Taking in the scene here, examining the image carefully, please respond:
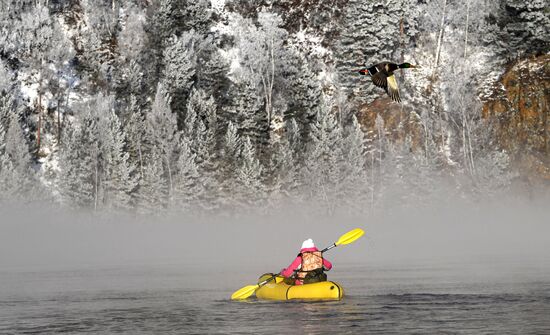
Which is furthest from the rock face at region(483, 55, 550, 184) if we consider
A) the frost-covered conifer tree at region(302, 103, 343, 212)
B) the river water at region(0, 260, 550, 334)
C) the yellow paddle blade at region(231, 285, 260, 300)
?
the yellow paddle blade at region(231, 285, 260, 300)

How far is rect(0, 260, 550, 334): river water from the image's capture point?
73.8 ft

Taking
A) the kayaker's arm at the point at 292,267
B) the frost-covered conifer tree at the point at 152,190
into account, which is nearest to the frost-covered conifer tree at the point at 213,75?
the frost-covered conifer tree at the point at 152,190

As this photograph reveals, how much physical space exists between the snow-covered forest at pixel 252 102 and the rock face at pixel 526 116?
0.96 metres

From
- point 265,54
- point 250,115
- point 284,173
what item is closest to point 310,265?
point 284,173

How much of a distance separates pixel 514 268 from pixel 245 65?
66.9 m

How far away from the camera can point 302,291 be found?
28.3 metres

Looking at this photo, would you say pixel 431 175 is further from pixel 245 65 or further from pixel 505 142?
pixel 245 65

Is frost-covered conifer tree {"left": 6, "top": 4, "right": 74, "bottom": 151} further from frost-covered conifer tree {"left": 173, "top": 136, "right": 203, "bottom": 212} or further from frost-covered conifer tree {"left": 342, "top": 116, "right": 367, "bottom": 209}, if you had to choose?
frost-covered conifer tree {"left": 342, "top": 116, "right": 367, "bottom": 209}

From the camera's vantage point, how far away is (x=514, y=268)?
4172 cm

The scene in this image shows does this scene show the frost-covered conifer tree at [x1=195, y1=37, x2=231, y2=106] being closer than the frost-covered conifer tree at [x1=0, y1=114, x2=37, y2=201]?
No

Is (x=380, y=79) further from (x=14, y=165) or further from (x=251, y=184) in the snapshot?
(x=14, y=165)

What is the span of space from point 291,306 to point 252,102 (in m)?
70.9

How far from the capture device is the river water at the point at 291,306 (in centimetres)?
2250

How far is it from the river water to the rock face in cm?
4895
